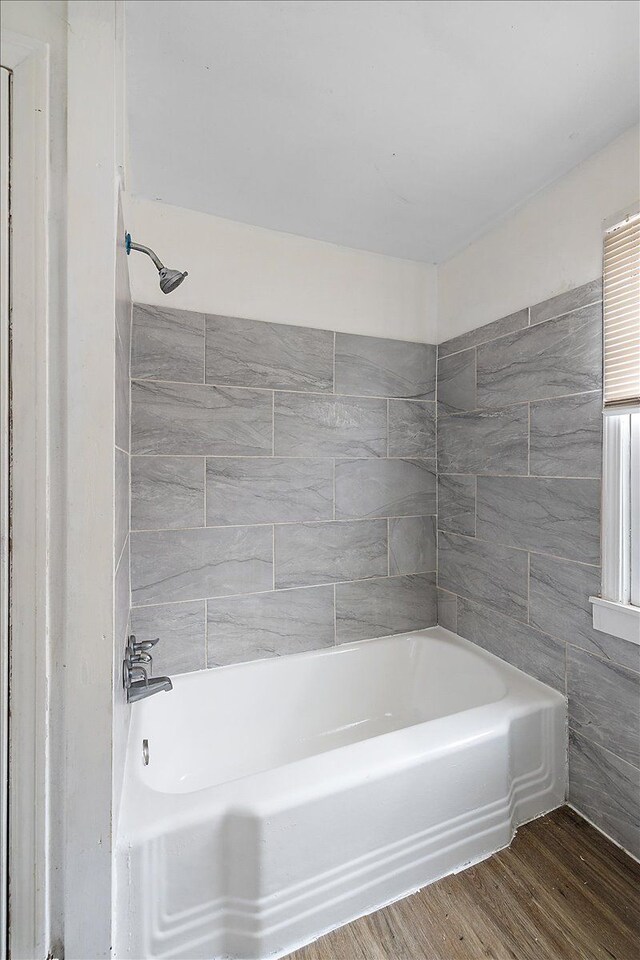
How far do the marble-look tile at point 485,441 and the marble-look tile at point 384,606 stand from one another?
62cm

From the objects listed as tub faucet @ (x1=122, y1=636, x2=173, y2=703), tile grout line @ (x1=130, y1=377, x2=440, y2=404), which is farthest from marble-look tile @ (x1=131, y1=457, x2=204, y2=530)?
tub faucet @ (x1=122, y1=636, x2=173, y2=703)

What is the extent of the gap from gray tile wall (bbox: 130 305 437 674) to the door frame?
85 centimetres

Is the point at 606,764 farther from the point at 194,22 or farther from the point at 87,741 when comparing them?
the point at 194,22

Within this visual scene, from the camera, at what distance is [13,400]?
0.92m

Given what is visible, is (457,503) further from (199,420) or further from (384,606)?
(199,420)

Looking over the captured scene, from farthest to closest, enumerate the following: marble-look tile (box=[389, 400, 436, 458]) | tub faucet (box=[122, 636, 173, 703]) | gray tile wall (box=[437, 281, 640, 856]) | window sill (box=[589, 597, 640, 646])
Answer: marble-look tile (box=[389, 400, 436, 458]) → gray tile wall (box=[437, 281, 640, 856]) → window sill (box=[589, 597, 640, 646]) → tub faucet (box=[122, 636, 173, 703])

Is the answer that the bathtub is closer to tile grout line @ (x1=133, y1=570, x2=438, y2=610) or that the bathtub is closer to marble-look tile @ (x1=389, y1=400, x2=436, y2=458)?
tile grout line @ (x1=133, y1=570, x2=438, y2=610)

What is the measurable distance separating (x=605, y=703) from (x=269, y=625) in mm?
1276

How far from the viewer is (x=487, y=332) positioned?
79.6 inches

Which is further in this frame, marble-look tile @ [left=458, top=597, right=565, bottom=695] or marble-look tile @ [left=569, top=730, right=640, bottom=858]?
marble-look tile @ [left=458, top=597, right=565, bottom=695]

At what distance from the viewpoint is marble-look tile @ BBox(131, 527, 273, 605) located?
179cm

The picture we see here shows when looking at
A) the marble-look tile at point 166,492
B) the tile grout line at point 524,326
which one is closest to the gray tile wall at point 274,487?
the marble-look tile at point 166,492

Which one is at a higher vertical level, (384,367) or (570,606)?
(384,367)

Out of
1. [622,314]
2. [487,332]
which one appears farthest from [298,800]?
[487,332]
